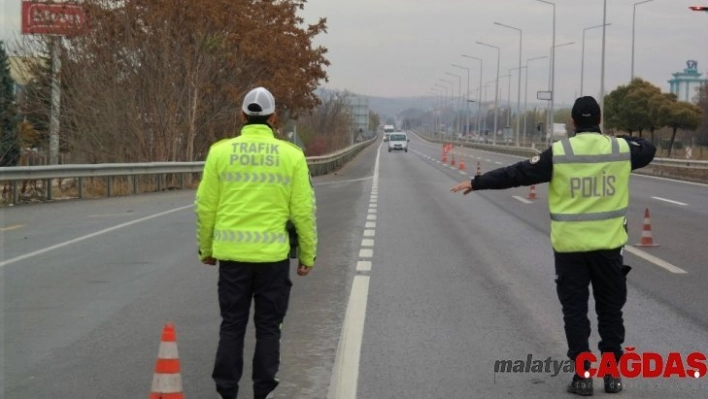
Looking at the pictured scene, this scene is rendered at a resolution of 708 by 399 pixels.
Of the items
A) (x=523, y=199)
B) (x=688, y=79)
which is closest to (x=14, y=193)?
(x=523, y=199)

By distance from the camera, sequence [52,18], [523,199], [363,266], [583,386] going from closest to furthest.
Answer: [583,386], [363,266], [523,199], [52,18]

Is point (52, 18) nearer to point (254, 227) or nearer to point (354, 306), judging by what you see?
point (354, 306)

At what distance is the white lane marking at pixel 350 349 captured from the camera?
6821 millimetres

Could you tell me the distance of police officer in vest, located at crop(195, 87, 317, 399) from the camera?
601 cm

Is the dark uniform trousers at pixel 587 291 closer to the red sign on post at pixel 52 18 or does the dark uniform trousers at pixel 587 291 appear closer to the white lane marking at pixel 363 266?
the white lane marking at pixel 363 266

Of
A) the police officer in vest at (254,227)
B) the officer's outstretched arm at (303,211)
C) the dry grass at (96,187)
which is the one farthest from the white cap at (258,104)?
the dry grass at (96,187)

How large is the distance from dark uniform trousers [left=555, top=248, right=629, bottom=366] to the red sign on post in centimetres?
2722

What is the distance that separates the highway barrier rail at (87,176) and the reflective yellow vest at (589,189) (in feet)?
55.9

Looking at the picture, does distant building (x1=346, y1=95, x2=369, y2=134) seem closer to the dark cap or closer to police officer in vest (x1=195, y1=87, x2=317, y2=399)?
the dark cap

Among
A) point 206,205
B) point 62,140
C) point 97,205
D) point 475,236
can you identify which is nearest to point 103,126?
point 62,140

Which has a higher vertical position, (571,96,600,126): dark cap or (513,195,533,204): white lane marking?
(571,96,600,126): dark cap

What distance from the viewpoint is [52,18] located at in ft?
105

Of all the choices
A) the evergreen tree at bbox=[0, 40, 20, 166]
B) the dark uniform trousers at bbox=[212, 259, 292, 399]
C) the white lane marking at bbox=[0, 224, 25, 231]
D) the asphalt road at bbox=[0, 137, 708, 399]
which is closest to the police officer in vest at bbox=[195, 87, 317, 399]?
the dark uniform trousers at bbox=[212, 259, 292, 399]

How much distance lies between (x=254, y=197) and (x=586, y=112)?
2234 mm
